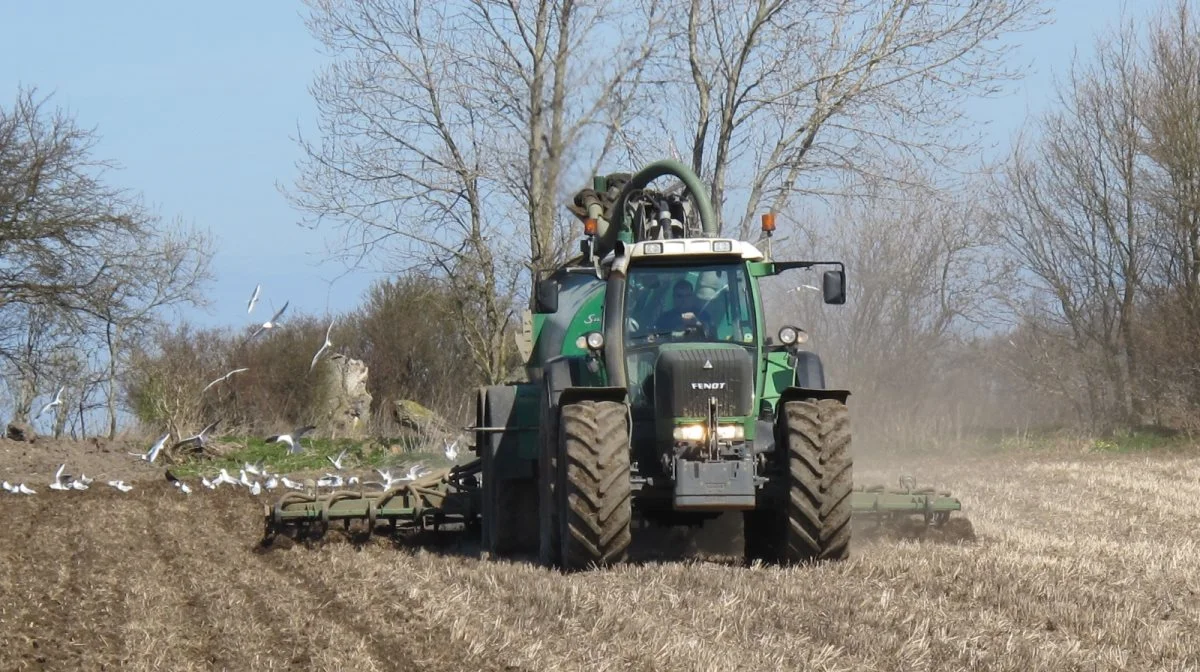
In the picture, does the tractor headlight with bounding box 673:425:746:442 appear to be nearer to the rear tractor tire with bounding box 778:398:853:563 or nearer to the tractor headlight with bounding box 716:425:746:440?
the tractor headlight with bounding box 716:425:746:440

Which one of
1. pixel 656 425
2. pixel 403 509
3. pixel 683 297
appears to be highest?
pixel 683 297

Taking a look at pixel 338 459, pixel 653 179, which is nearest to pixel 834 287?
pixel 653 179

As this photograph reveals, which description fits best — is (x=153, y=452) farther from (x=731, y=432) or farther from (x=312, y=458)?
(x=731, y=432)

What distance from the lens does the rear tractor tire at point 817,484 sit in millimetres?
9297

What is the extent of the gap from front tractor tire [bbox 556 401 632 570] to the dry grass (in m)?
0.20

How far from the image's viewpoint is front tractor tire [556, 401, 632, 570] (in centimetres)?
923

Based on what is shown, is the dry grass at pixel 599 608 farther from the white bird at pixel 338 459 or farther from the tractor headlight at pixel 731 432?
the white bird at pixel 338 459

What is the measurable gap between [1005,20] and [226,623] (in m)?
14.7

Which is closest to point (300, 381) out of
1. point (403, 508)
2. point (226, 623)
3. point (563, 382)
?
point (403, 508)

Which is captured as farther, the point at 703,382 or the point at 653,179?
the point at 653,179

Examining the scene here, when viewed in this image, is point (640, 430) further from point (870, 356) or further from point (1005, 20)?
point (870, 356)

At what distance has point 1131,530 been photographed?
1251 centimetres

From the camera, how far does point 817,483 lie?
367 inches

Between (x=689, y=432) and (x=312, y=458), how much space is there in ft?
40.8
